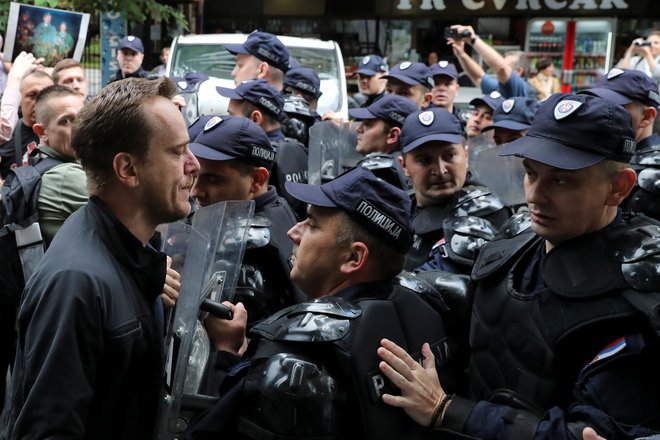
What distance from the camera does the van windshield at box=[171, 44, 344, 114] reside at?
404 inches

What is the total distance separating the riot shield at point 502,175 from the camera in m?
4.64

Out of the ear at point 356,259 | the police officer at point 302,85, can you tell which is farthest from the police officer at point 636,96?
the police officer at point 302,85

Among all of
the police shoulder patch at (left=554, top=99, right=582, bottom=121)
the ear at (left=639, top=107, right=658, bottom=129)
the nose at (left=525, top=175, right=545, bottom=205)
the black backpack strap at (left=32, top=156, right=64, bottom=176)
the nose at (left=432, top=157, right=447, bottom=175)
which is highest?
the police shoulder patch at (left=554, top=99, right=582, bottom=121)

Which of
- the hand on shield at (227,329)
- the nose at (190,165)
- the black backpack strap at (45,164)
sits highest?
the nose at (190,165)

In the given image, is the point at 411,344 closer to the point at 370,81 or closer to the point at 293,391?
the point at 293,391

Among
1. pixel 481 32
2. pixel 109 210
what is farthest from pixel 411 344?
pixel 481 32

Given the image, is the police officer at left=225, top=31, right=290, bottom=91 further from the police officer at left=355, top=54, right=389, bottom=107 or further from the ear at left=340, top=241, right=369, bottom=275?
the ear at left=340, top=241, right=369, bottom=275

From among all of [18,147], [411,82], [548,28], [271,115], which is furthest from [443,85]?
[548,28]

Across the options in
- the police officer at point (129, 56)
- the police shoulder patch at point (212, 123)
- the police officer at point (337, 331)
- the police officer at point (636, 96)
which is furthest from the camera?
the police officer at point (129, 56)

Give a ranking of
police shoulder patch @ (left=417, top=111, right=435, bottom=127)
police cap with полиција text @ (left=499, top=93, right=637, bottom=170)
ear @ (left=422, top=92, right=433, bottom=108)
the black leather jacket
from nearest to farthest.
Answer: the black leather jacket, police cap with полиција text @ (left=499, top=93, right=637, bottom=170), police shoulder patch @ (left=417, top=111, right=435, bottom=127), ear @ (left=422, top=92, right=433, bottom=108)

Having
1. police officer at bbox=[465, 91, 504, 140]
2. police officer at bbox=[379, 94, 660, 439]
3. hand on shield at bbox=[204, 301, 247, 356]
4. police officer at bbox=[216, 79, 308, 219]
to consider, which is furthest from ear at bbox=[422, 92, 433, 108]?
hand on shield at bbox=[204, 301, 247, 356]

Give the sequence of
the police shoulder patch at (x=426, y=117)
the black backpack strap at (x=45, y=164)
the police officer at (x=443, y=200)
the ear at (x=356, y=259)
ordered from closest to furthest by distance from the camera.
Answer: the ear at (x=356, y=259) < the police officer at (x=443, y=200) < the black backpack strap at (x=45, y=164) < the police shoulder patch at (x=426, y=117)

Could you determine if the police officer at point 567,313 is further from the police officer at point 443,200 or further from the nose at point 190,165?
the nose at point 190,165

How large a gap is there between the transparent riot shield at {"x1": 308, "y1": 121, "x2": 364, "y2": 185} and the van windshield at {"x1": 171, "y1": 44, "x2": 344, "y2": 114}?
13.6ft
